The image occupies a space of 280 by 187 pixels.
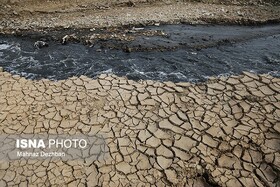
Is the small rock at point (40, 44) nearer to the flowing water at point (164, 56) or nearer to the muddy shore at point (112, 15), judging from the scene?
the flowing water at point (164, 56)

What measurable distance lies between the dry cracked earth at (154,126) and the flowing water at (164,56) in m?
0.45

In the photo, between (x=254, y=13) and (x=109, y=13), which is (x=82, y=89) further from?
(x=254, y=13)

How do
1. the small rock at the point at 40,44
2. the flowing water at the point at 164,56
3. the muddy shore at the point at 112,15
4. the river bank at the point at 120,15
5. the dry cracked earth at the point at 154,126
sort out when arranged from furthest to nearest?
the river bank at the point at 120,15, the muddy shore at the point at 112,15, the small rock at the point at 40,44, the flowing water at the point at 164,56, the dry cracked earth at the point at 154,126

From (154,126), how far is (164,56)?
8.68ft

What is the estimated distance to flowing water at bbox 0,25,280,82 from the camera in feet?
19.0

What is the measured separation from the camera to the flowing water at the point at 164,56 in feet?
19.0

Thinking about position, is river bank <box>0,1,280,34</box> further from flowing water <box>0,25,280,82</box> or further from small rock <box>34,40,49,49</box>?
small rock <box>34,40,49,49</box>

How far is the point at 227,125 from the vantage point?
165 inches

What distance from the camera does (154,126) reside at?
14.0 ft

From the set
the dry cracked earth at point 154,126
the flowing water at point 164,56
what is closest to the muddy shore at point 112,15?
the flowing water at point 164,56

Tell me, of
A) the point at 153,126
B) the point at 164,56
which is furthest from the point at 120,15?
the point at 153,126

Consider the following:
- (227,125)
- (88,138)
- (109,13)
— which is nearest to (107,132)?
(88,138)

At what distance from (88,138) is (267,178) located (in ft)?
8.53

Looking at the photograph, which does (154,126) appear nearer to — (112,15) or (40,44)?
(40,44)
